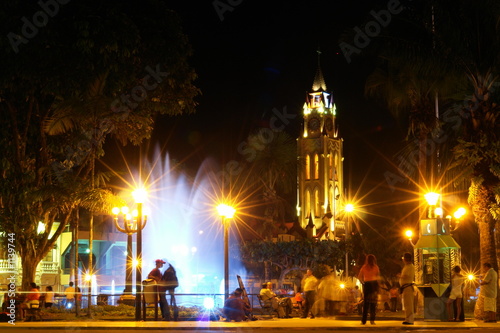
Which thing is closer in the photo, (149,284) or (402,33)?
(149,284)

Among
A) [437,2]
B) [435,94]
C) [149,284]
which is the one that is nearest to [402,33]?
[437,2]

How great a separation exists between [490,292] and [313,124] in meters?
116

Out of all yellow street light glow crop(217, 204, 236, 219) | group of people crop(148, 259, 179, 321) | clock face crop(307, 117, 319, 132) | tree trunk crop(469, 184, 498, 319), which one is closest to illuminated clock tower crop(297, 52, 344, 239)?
clock face crop(307, 117, 319, 132)

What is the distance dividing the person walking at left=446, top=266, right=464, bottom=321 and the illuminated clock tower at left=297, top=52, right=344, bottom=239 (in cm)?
10850

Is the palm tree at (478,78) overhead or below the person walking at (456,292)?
overhead

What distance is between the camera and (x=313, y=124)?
134 meters

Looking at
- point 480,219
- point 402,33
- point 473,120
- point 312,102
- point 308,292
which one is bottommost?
point 308,292

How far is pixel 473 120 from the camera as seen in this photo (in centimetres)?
2031

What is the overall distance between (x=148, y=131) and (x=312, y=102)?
10856cm

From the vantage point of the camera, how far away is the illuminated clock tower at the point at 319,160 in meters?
129

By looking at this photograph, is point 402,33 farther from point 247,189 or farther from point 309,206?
point 309,206

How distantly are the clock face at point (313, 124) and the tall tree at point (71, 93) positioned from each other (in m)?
106

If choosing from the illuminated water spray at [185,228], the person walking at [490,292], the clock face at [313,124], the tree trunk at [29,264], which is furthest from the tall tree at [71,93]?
the clock face at [313,124]

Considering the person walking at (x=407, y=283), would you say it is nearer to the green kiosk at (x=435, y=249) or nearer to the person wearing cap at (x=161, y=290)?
the green kiosk at (x=435, y=249)
